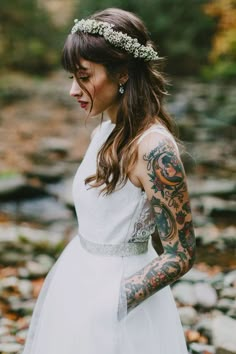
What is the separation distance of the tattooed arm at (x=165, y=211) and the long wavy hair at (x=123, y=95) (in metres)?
0.08

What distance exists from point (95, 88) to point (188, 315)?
2425mm

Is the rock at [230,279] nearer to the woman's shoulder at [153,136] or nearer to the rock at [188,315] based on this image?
the rock at [188,315]

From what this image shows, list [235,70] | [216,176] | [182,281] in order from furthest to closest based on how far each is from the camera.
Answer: [235,70] → [216,176] → [182,281]

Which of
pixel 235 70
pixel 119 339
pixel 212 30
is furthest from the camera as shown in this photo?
pixel 212 30

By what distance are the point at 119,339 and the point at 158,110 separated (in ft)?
3.07

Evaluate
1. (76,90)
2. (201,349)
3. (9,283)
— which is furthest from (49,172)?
(76,90)

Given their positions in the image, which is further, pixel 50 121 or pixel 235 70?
pixel 235 70

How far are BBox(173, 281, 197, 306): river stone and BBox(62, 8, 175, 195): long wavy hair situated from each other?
2.38 metres

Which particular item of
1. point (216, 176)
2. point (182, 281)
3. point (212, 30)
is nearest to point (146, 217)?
point (182, 281)

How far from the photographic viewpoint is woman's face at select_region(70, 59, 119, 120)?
2084 mm

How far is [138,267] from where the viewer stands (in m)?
2.12

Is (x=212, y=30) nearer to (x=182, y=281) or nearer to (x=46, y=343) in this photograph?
→ (x=182, y=281)

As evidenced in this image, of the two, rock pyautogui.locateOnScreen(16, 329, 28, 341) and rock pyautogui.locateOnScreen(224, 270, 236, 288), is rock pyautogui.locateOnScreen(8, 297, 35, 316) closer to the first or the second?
rock pyautogui.locateOnScreen(16, 329, 28, 341)

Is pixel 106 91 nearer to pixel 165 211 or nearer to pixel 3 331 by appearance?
pixel 165 211
